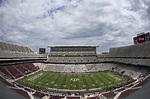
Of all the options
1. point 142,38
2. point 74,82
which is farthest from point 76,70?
point 142,38

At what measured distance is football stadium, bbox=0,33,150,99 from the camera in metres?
40.2

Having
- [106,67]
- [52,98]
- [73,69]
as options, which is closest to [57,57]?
[73,69]

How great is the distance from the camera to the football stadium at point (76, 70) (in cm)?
4025

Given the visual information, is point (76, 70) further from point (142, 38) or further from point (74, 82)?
point (142, 38)

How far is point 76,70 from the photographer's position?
79.4 m

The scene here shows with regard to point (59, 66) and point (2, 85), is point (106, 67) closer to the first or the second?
point (59, 66)

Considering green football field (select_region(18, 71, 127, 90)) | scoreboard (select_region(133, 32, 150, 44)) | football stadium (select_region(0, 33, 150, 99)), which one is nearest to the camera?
football stadium (select_region(0, 33, 150, 99))

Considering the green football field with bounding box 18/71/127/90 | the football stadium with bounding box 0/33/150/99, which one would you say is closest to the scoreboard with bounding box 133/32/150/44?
the football stadium with bounding box 0/33/150/99

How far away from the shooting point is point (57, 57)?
104m

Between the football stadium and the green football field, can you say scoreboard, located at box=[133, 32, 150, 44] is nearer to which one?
the football stadium

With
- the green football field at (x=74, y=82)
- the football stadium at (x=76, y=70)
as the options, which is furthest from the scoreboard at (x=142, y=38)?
the green football field at (x=74, y=82)

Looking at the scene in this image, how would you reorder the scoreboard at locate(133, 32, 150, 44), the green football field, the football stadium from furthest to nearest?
the scoreboard at locate(133, 32, 150, 44) → the green football field → the football stadium

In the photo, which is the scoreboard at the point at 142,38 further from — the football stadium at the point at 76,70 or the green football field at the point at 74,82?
the green football field at the point at 74,82

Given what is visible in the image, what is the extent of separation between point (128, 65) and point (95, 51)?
43067 mm
